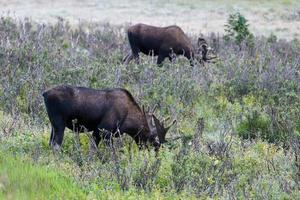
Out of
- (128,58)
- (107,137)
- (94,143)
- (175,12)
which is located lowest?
(175,12)

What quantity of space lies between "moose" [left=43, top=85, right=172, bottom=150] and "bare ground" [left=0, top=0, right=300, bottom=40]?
19.0 metres

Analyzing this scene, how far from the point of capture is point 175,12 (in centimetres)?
3672

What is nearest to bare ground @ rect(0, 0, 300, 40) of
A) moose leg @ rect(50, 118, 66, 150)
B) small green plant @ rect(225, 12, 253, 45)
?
small green plant @ rect(225, 12, 253, 45)

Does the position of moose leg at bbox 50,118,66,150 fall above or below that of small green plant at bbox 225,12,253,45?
above

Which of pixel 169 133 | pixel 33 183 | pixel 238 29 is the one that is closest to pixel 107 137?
pixel 169 133

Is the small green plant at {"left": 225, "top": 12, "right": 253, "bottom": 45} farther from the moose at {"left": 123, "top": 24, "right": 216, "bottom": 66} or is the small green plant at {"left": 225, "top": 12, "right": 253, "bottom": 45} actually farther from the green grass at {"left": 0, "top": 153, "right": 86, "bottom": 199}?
the green grass at {"left": 0, "top": 153, "right": 86, "bottom": 199}

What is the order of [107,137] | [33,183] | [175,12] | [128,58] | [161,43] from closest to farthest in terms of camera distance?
[33,183]
[107,137]
[128,58]
[161,43]
[175,12]

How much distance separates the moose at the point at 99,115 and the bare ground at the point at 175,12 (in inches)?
747

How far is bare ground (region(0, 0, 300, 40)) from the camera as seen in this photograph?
31.3 meters

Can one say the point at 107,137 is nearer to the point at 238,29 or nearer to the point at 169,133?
the point at 169,133

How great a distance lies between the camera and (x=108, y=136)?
33.0 feet

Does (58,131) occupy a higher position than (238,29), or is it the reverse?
(58,131)

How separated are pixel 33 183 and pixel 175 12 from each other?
29.8 metres

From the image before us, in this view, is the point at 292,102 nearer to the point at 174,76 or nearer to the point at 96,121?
the point at 174,76
